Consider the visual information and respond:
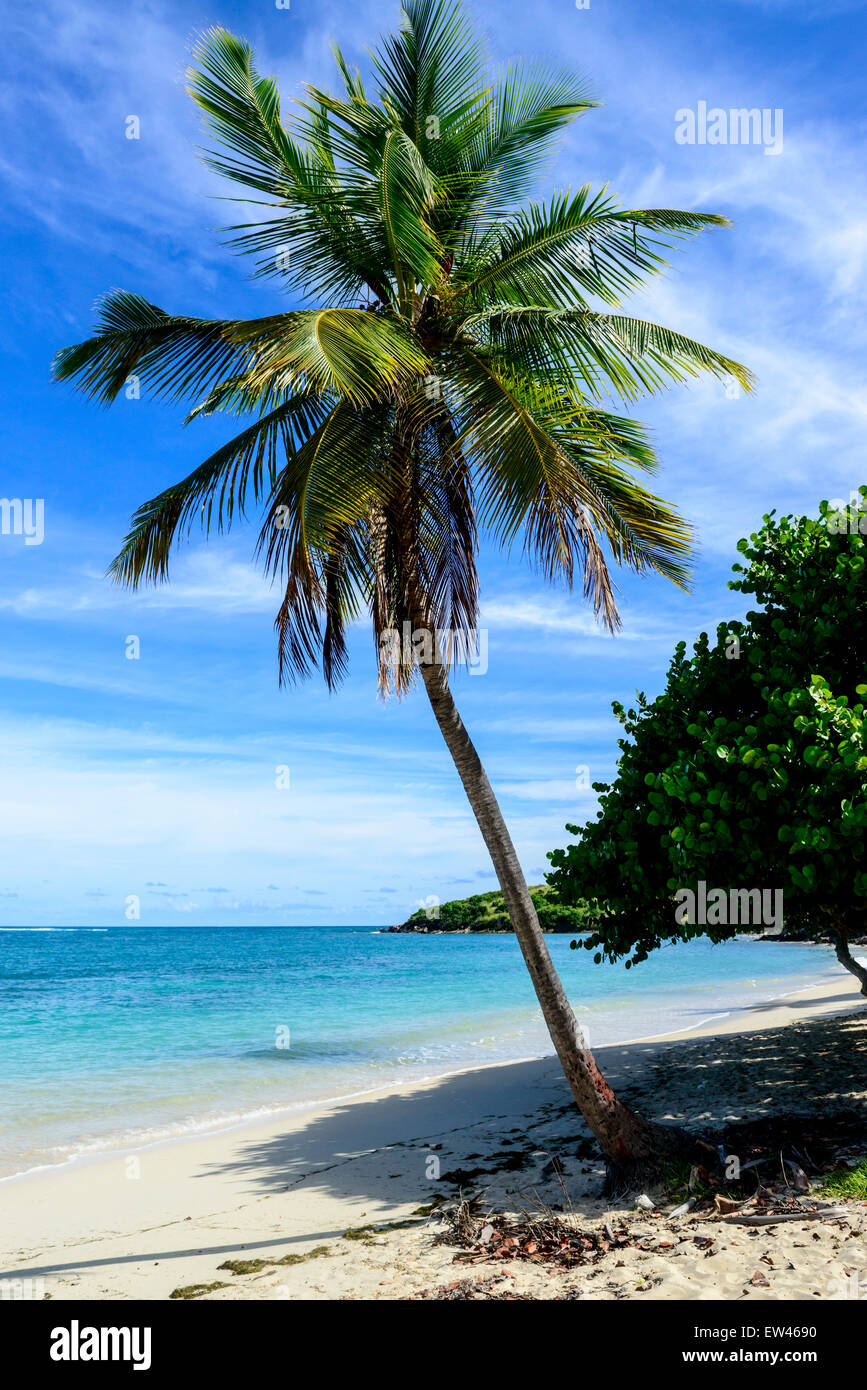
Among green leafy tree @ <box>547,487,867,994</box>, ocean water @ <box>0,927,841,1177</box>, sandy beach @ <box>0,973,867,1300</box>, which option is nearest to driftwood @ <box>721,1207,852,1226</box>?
sandy beach @ <box>0,973,867,1300</box>

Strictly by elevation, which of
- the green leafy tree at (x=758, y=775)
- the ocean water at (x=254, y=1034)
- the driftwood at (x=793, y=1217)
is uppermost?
the green leafy tree at (x=758, y=775)

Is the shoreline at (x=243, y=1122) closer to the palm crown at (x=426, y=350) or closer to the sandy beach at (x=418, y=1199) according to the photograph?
the sandy beach at (x=418, y=1199)

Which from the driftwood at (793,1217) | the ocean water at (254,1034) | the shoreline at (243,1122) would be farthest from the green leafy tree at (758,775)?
the ocean water at (254,1034)

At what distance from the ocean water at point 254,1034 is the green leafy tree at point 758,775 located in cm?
858

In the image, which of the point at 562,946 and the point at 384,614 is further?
the point at 562,946

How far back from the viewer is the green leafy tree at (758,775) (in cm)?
701

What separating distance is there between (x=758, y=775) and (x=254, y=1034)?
2049 cm

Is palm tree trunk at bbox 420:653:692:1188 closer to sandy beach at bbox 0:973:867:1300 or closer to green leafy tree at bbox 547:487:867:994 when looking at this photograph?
sandy beach at bbox 0:973:867:1300

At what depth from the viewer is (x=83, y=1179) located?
33.2 feet

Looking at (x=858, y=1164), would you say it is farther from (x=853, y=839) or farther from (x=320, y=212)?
(x=320, y=212)

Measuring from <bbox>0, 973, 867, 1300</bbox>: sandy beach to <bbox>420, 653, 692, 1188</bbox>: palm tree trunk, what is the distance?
0.53m

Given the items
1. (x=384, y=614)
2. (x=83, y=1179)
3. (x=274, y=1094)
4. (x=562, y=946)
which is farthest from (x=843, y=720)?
(x=562, y=946)

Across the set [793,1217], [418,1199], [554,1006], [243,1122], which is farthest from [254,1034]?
[793,1217]
